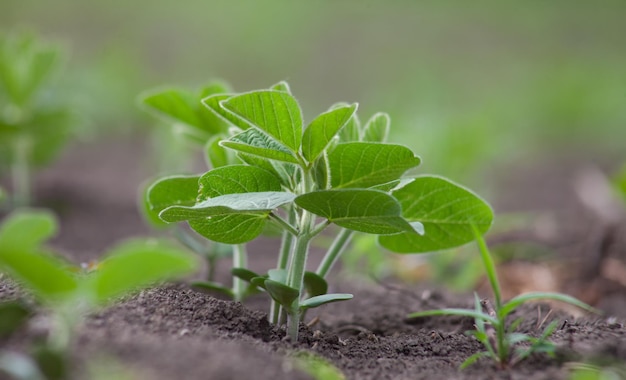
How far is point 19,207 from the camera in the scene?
2734 mm

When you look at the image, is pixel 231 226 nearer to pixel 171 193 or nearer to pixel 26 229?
pixel 171 193

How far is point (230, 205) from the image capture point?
1109 mm

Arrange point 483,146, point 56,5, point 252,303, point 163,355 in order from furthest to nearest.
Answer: point 56,5 → point 483,146 → point 252,303 → point 163,355

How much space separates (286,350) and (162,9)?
8.64m

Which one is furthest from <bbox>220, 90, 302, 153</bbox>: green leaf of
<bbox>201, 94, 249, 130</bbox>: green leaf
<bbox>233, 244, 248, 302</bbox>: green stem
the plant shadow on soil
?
<bbox>233, 244, 248, 302</bbox>: green stem

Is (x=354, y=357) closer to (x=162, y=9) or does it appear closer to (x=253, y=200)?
(x=253, y=200)

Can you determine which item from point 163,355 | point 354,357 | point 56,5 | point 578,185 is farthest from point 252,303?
point 56,5

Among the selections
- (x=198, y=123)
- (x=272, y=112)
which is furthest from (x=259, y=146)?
(x=198, y=123)

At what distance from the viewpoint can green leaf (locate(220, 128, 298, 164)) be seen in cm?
117

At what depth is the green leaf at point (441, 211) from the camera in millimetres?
1392

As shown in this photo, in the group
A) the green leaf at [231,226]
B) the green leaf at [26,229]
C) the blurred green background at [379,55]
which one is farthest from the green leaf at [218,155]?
the blurred green background at [379,55]

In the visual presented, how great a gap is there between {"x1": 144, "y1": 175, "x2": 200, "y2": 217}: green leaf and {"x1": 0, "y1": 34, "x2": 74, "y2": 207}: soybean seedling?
1.33m

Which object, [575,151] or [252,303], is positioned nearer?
[252,303]

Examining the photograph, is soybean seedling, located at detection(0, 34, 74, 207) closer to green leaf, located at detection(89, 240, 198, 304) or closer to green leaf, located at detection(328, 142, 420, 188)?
green leaf, located at detection(328, 142, 420, 188)
